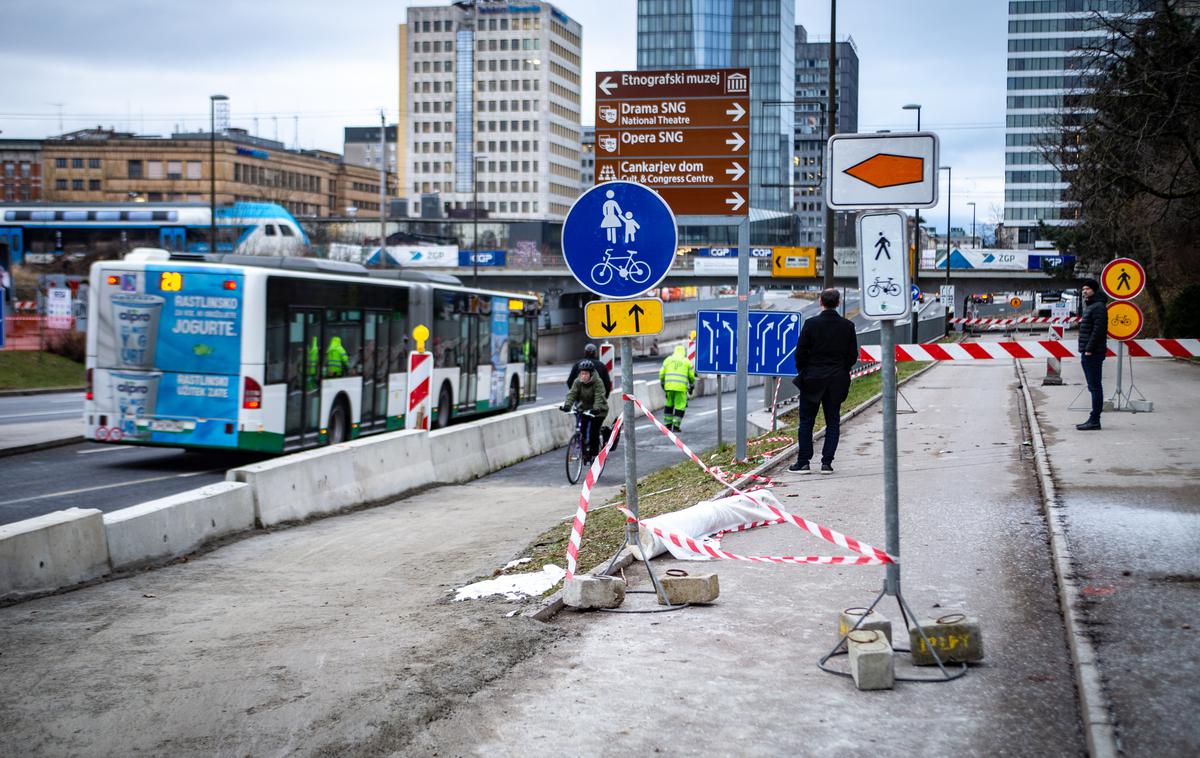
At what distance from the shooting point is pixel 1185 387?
26094 millimetres

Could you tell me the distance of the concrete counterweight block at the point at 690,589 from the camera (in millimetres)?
7574

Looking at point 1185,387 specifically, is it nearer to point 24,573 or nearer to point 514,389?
point 514,389

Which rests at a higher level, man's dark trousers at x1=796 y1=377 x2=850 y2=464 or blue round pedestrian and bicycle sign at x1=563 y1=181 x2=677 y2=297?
blue round pedestrian and bicycle sign at x1=563 y1=181 x2=677 y2=297

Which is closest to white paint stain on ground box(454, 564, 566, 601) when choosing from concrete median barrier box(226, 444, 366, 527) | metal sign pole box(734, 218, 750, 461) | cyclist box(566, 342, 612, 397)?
concrete median barrier box(226, 444, 366, 527)

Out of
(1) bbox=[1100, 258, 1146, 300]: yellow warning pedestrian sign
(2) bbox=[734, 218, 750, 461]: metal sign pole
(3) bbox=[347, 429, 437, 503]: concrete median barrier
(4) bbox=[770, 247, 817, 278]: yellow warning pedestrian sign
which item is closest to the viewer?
(2) bbox=[734, 218, 750, 461]: metal sign pole

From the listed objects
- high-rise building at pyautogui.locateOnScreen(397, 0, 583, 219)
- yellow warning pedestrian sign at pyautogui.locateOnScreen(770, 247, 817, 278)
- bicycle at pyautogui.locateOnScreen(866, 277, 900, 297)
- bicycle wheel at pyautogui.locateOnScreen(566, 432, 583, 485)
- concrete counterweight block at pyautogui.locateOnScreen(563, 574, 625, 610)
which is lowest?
bicycle wheel at pyautogui.locateOnScreen(566, 432, 583, 485)

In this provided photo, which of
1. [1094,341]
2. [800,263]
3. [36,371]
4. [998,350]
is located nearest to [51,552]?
[998,350]

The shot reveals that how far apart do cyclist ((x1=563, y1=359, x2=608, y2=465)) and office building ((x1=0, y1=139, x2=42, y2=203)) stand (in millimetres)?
145259

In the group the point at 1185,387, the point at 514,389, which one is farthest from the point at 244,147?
the point at 1185,387

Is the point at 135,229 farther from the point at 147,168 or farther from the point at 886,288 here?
the point at 886,288

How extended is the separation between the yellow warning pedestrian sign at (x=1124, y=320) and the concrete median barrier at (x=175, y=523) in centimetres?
1352

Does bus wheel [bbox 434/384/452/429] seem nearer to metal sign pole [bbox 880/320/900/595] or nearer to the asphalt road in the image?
the asphalt road

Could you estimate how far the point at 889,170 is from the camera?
661cm

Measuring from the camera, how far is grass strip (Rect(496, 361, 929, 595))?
9.93 m
